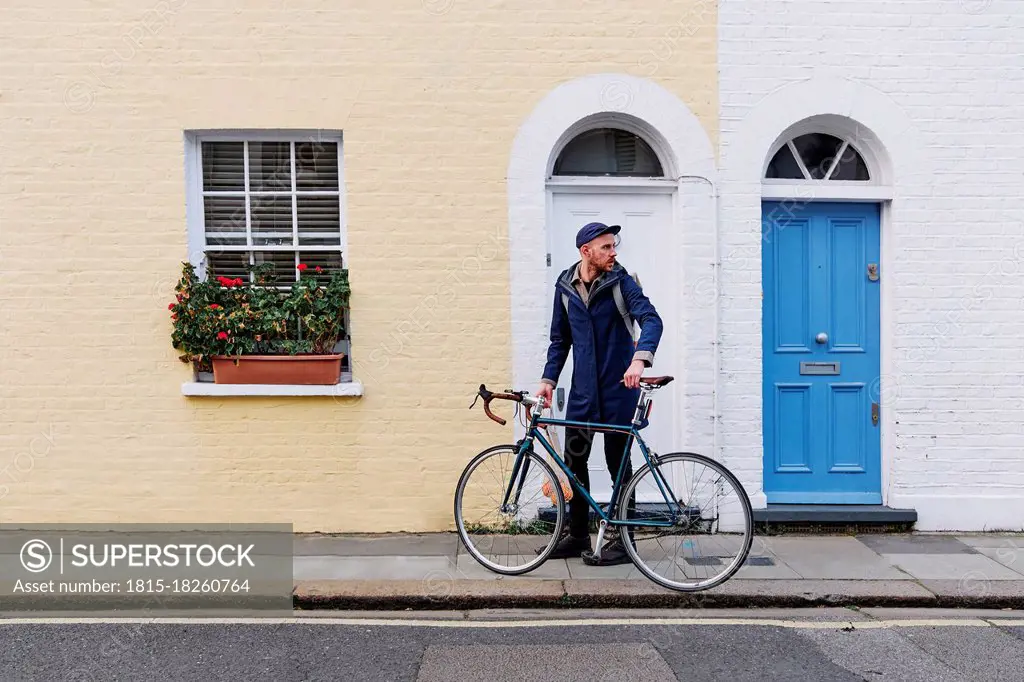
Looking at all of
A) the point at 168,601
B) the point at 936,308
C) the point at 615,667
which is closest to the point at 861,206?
the point at 936,308

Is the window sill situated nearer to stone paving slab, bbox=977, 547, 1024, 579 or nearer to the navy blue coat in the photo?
the navy blue coat

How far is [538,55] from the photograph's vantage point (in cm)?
643

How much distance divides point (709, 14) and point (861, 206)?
1958mm

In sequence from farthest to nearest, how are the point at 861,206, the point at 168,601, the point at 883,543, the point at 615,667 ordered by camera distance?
the point at 861,206 → the point at 883,543 → the point at 168,601 → the point at 615,667

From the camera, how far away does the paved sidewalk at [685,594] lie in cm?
507

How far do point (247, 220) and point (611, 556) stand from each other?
3.81 meters

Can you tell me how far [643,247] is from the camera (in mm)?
6625

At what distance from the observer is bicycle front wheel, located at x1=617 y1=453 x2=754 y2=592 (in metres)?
5.03

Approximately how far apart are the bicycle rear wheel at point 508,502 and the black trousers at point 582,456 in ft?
0.53

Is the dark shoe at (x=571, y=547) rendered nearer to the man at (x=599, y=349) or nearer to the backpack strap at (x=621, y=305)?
the man at (x=599, y=349)

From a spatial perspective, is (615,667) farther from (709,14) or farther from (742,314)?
(709,14)

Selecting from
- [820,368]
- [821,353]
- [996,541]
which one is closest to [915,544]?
[996,541]

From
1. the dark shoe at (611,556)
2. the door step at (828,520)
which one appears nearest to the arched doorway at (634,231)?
the door step at (828,520)

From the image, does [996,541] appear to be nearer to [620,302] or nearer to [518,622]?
[620,302]
